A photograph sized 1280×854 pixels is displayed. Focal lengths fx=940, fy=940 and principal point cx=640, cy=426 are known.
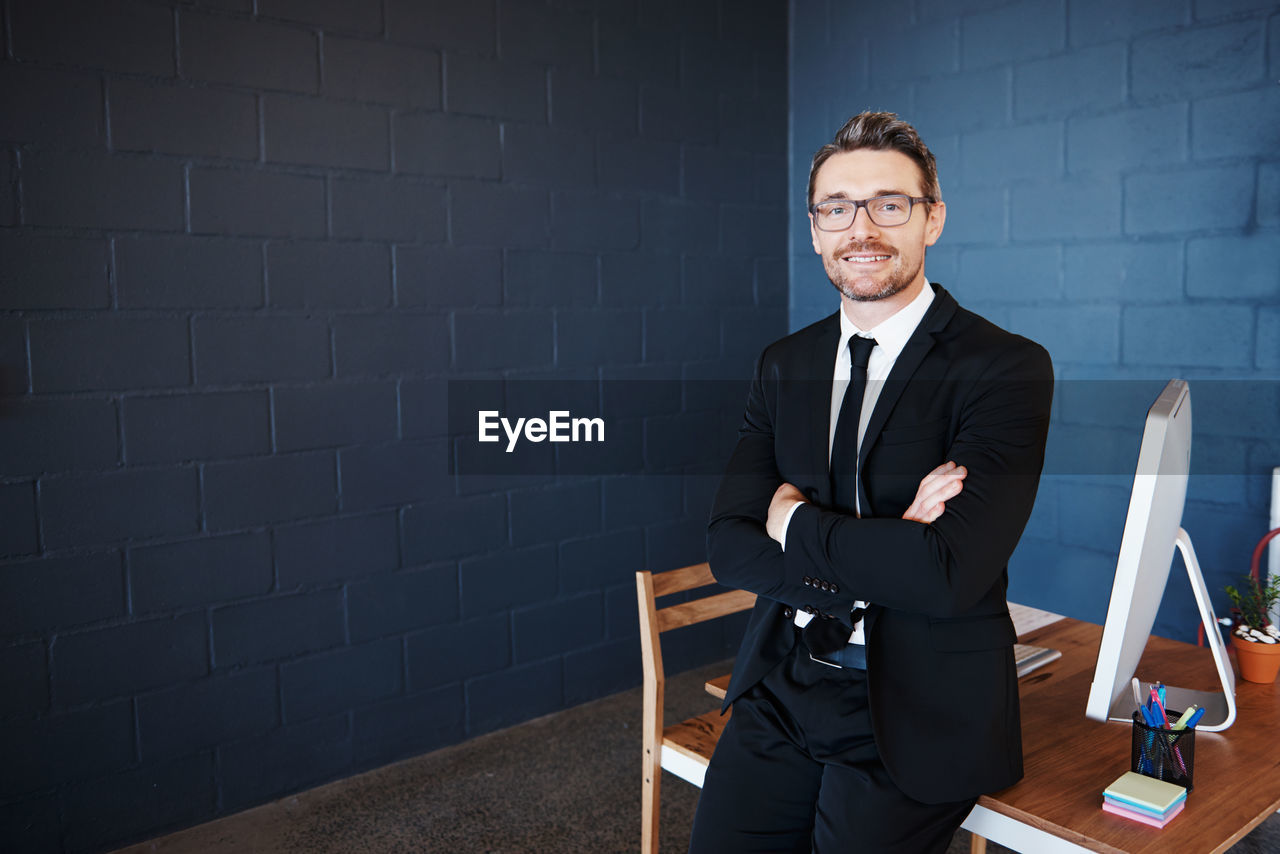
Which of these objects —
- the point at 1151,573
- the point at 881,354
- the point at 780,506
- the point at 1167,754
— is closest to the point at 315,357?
the point at 780,506

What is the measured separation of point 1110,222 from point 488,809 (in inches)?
105

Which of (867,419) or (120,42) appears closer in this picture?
(867,419)

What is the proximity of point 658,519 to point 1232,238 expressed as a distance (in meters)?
2.12

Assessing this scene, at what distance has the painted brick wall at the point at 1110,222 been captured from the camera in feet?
9.09

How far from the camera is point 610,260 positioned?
11.4 ft

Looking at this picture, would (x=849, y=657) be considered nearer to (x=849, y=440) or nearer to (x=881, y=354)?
(x=849, y=440)

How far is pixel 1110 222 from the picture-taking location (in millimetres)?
3053

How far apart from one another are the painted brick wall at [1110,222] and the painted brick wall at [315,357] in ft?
3.03

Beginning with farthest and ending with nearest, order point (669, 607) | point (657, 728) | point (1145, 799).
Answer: point (669, 607)
point (657, 728)
point (1145, 799)

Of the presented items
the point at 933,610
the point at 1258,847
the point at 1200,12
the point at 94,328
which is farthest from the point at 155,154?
the point at 1258,847

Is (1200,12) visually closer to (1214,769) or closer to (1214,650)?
(1214,650)

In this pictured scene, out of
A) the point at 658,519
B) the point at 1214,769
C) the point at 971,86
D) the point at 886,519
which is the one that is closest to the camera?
the point at 1214,769

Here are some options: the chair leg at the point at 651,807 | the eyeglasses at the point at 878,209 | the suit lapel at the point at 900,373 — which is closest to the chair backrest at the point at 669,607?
the chair leg at the point at 651,807

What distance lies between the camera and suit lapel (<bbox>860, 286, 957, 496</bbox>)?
1.60 meters
